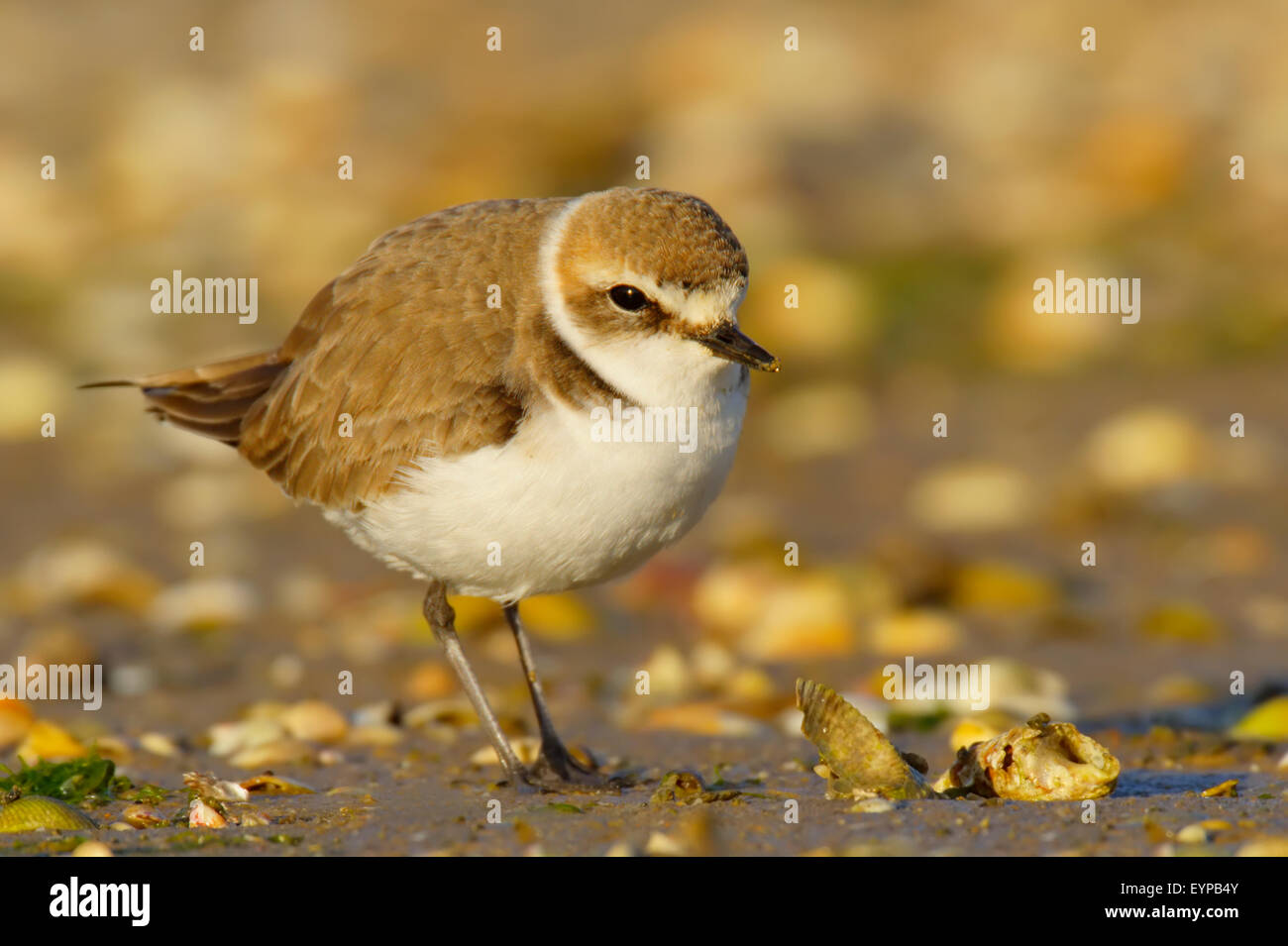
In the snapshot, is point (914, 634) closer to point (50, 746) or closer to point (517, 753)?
point (517, 753)

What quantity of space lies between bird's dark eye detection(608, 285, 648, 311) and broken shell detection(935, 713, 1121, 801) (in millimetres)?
1645

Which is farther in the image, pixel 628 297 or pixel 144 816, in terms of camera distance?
pixel 628 297

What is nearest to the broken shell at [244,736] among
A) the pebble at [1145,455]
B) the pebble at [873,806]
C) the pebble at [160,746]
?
the pebble at [160,746]

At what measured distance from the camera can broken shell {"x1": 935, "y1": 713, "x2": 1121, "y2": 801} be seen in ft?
14.8

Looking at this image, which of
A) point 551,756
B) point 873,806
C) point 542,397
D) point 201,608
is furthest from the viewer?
point 201,608

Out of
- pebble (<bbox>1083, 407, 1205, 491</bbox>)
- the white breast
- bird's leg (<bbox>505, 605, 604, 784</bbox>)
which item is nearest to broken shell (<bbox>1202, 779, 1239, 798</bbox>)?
the white breast

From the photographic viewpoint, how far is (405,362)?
17.4 ft

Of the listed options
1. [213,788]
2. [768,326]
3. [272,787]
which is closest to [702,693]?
[272,787]

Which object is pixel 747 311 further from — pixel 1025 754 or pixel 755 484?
pixel 1025 754

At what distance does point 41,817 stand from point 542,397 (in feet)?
5.99

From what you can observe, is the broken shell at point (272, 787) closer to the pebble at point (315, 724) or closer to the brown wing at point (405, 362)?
the pebble at point (315, 724)

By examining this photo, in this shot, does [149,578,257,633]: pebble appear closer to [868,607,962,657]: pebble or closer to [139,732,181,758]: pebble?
[139,732,181,758]: pebble

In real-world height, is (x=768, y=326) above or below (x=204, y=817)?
above

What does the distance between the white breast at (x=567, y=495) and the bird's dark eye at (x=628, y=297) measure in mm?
206
